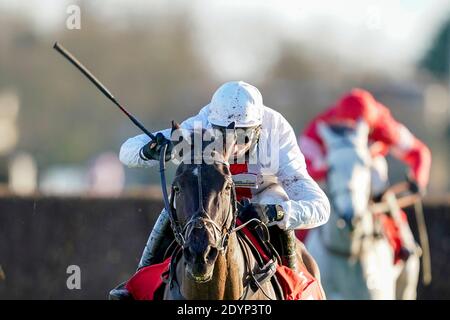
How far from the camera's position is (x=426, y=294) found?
13.2 metres

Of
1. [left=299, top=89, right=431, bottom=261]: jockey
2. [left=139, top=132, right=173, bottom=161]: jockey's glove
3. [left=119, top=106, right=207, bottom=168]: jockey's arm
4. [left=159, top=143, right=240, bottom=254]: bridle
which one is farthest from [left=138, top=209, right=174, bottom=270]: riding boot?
[left=299, top=89, right=431, bottom=261]: jockey

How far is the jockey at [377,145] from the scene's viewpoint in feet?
36.1

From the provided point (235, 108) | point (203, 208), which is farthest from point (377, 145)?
point (203, 208)

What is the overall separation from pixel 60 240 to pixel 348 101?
10.4 feet

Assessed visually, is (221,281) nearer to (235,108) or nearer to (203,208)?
(203,208)

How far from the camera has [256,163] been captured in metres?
6.66

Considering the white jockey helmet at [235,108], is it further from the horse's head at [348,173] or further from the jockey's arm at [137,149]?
the horse's head at [348,173]

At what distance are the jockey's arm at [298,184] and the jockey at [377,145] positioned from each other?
3979 millimetres

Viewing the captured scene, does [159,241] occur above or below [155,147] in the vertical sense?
below

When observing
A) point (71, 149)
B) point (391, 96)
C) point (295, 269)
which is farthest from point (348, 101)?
point (391, 96)

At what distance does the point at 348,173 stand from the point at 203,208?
15.7 ft

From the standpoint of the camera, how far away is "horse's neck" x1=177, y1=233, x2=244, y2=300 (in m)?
5.96

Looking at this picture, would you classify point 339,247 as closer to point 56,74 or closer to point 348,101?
point 348,101
